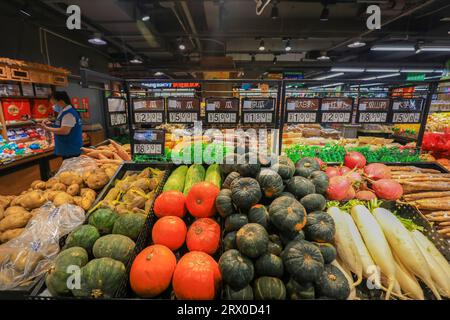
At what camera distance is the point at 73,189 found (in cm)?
197

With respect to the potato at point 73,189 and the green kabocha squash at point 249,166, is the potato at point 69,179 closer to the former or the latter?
the potato at point 73,189

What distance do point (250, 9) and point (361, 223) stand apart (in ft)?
23.3

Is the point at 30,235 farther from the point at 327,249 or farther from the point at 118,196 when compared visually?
the point at 327,249

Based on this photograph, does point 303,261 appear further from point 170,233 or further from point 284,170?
point 170,233

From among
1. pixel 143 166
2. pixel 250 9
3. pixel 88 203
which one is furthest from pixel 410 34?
pixel 88 203

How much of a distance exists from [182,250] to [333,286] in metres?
0.87

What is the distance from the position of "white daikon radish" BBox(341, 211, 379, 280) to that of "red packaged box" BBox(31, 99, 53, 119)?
7235 millimetres

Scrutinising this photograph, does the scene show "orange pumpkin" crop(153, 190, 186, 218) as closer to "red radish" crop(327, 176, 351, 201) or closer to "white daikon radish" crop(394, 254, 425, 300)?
"red radish" crop(327, 176, 351, 201)

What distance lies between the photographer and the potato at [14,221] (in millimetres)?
1609

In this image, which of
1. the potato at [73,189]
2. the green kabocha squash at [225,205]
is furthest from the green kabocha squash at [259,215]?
the potato at [73,189]

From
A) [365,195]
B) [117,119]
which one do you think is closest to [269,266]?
[365,195]

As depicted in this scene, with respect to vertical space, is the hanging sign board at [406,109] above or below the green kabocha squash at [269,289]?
above

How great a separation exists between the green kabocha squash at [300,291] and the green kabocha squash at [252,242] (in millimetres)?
211

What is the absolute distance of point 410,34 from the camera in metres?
6.89
